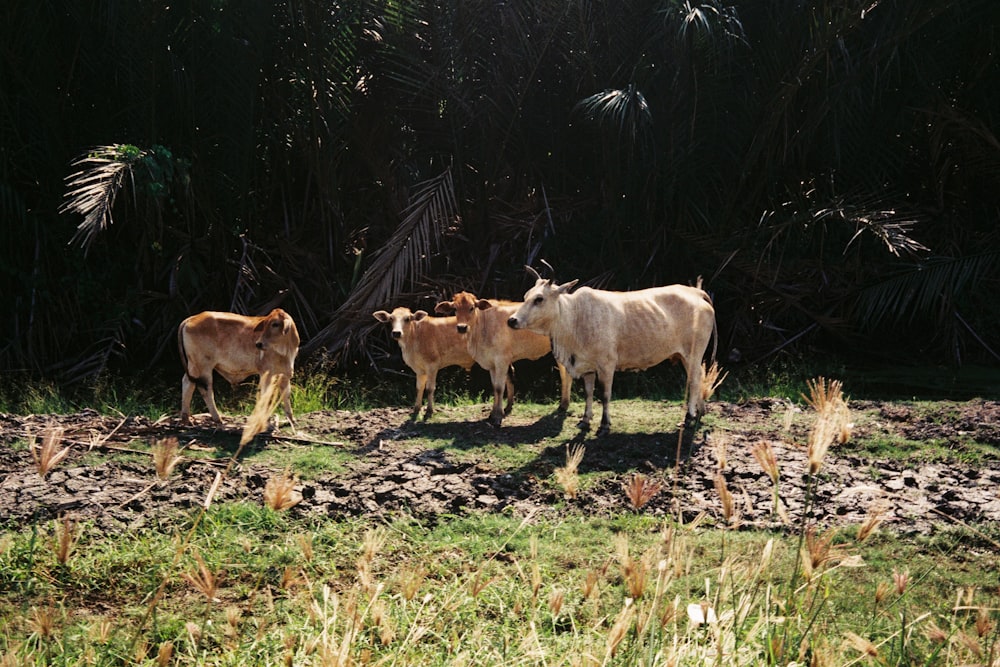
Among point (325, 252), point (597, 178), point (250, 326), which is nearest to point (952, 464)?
point (250, 326)

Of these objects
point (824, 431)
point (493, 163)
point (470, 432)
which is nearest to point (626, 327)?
point (470, 432)

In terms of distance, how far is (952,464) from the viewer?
627 centimetres

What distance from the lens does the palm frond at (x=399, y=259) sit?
32.1 feet

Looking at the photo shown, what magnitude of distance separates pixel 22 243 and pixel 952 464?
9.73 m

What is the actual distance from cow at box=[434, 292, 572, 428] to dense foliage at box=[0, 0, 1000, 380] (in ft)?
6.67

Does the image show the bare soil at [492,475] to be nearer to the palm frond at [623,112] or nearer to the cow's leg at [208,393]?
the cow's leg at [208,393]

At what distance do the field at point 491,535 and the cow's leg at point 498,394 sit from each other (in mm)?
115

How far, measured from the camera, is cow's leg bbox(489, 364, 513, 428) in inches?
302

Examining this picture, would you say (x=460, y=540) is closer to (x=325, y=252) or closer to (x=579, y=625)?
(x=579, y=625)

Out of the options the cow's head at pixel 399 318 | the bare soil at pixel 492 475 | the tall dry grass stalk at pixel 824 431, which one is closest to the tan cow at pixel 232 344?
the bare soil at pixel 492 475

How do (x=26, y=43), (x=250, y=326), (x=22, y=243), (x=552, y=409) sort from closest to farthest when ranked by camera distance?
(x=250, y=326)
(x=552, y=409)
(x=26, y=43)
(x=22, y=243)

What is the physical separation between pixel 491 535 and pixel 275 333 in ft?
9.25

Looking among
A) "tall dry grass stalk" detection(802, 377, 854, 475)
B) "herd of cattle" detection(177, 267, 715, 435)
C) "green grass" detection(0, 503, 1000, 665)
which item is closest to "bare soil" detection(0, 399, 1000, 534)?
"green grass" detection(0, 503, 1000, 665)

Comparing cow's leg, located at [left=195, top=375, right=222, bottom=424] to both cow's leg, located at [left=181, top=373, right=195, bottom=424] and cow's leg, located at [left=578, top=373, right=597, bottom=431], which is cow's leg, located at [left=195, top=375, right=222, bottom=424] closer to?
cow's leg, located at [left=181, top=373, right=195, bottom=424]
